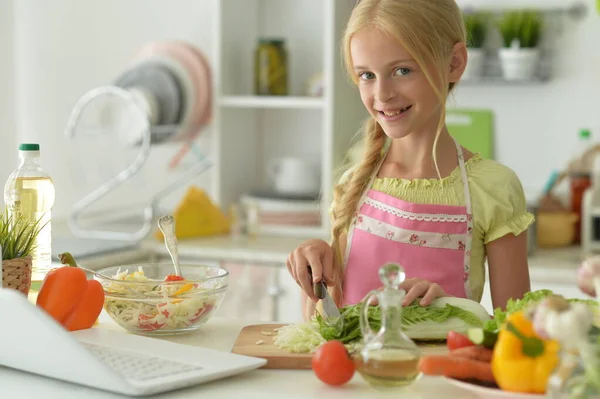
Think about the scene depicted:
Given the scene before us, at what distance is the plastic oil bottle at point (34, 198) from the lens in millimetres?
1598

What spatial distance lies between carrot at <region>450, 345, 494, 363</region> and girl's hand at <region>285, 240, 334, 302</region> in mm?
345

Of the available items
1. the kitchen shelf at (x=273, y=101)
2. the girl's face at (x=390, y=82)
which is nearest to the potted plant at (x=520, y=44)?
the kitchen shelf at (x=273, y=101)

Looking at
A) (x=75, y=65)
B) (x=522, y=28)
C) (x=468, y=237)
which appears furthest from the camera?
(x=75, y=65)

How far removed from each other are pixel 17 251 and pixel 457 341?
2.21ft

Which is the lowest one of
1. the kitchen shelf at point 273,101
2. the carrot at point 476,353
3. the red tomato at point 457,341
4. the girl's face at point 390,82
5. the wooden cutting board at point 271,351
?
the wooden cutting board at point 271,351

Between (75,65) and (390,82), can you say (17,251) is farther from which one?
(75,65)

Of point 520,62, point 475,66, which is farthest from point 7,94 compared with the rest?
point 520,62

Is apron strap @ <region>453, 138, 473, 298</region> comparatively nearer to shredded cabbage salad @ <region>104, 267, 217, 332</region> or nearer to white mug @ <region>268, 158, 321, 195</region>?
shredded cabbage salad @ <region>104, 267, 217, 332</region>

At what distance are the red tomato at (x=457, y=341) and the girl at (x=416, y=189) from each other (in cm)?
30

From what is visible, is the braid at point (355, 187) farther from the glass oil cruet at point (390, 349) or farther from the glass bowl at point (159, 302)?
the glass oil cruet at point (390, 349)

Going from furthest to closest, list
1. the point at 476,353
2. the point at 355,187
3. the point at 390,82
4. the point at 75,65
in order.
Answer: the point at 75,65 → the point at 355,187 → the point at 390,82 → the point at 476,353

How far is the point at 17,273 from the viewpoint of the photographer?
1.44 metres

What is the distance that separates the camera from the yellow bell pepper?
1075mm

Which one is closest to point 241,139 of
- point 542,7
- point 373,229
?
point 542,7
